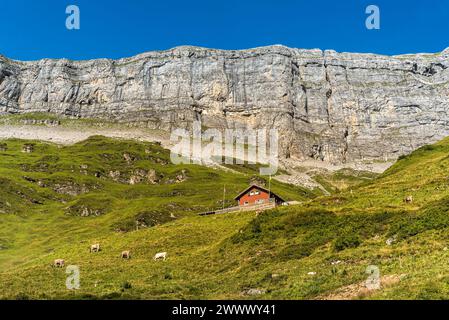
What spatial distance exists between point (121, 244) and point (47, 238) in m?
55.0

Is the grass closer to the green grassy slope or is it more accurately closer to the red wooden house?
the green grassy slope

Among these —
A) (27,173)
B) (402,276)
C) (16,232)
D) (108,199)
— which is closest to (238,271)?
(402,276)

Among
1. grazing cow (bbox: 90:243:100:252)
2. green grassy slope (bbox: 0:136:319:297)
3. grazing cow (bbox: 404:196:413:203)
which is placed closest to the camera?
grazing cow (bbox: 404:196:413:203)

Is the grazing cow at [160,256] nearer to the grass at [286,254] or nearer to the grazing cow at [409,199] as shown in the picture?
the grass at [286,254]

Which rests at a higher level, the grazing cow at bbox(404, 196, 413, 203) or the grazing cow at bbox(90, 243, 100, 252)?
the grazing cow at bbox(404, 196, 413, 203)

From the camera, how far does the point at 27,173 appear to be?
190625 mm

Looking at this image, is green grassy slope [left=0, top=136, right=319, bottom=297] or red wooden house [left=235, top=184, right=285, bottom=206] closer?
green grassy slope [left=0, top=136, right=319, bottom=297]

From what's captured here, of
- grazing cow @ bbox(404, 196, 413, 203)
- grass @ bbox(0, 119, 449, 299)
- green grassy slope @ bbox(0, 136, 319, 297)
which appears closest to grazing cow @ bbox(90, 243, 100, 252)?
grass @ bbox(0, 119, 449, 299)

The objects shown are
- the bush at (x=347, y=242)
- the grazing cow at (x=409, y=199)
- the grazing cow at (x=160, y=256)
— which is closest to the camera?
the bush at (x=347, y=242)

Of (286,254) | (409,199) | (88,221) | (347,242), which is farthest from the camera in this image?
(88,221)

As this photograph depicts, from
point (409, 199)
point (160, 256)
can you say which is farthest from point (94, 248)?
point (409, 199)

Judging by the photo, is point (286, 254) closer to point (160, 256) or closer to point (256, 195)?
point (160, 256)

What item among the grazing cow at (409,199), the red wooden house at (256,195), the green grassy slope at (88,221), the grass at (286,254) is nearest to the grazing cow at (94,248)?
the grass at (286,254)
